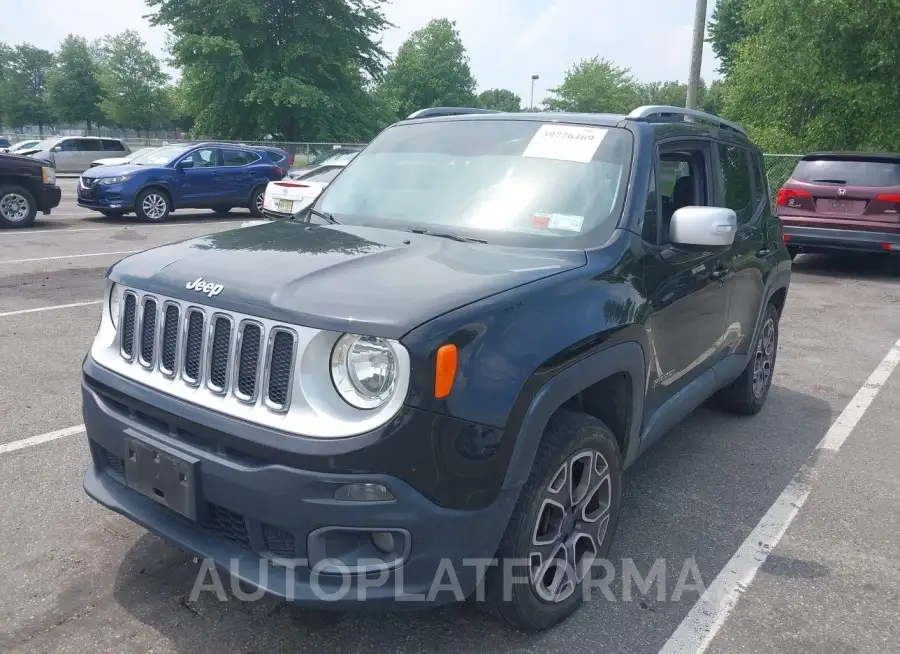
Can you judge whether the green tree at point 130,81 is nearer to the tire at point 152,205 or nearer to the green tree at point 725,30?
the green tree at point 725,30

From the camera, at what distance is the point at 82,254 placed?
10664 millimetres

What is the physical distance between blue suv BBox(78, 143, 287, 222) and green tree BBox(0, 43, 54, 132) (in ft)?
240

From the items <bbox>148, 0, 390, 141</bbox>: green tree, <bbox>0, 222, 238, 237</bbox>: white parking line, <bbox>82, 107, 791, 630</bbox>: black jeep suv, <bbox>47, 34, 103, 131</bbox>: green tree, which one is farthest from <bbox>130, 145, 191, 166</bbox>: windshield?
<bbox>47, 34, 103, 131</bbox>: green tree

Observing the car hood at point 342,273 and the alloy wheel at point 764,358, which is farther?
the alloy wheel at point 764,358

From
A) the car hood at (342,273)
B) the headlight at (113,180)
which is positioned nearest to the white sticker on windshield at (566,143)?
the car hood at (342,273)

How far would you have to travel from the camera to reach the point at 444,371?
7.11 ft

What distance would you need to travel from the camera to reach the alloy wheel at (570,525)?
262 cm

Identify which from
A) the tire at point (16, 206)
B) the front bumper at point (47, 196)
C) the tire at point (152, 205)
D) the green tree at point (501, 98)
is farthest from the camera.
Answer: the green tree at point (501, 98)

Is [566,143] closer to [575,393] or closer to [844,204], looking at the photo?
[575,393]

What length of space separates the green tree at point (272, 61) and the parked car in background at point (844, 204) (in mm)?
28199

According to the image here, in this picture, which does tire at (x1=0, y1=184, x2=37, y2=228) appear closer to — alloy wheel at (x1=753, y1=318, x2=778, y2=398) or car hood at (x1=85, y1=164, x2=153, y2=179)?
car hood at (x1=85, y1=164, x2=153, y2=179)

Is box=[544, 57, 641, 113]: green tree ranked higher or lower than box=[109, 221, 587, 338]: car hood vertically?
higher

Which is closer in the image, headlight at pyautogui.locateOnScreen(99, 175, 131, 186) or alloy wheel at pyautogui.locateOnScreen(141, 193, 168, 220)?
headlight at pyautogui.locateOnScreen(99, 175, 131, 186)

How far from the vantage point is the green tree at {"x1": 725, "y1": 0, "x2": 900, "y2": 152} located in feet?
54.3
